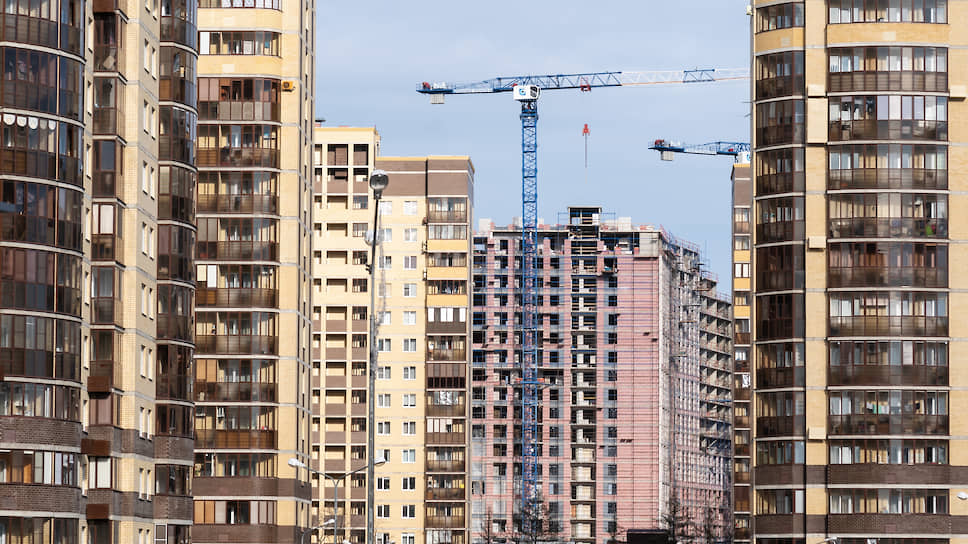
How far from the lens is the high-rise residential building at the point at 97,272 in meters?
84.9

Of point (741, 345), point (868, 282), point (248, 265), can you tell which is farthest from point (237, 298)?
point (741, 345)

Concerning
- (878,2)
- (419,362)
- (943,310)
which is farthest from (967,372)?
(419,362)

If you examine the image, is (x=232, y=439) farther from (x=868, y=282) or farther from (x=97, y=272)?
(x=868, y=282)

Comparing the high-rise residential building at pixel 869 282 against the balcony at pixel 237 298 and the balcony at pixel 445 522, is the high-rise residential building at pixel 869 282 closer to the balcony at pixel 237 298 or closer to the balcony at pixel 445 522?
the balcony at pixel 237 298

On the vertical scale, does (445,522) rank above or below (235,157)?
below

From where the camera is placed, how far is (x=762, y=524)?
122 meters

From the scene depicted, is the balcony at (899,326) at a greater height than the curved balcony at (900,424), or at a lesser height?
greater

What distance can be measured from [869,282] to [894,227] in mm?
3576

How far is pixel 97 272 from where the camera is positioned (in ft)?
308

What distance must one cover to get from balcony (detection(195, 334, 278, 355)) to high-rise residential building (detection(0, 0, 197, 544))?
2252 centimetres

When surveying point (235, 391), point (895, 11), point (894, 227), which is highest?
point (895, 11)

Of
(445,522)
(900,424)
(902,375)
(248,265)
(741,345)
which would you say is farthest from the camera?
(741,345)

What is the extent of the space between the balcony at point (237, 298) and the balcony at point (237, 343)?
204cm

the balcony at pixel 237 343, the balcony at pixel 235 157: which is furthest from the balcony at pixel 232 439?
the balcony at pixel 235 157
